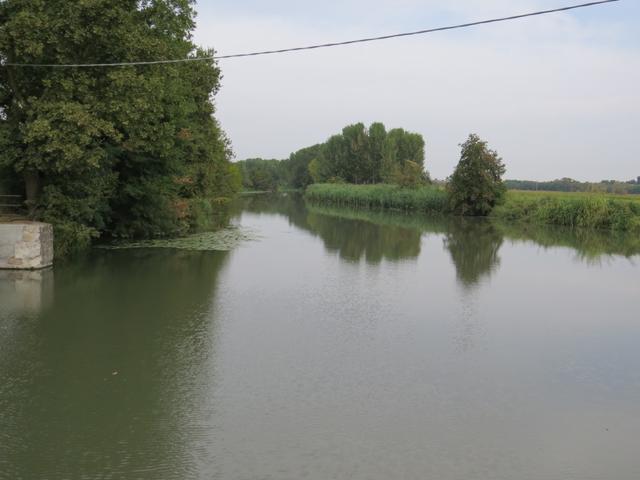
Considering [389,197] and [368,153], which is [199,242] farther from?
[368,153]

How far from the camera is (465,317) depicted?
11750 mm

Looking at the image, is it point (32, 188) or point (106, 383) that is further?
point (32, 188)

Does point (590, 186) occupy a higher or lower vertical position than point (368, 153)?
lower

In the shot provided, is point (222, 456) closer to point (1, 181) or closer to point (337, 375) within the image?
point (337, 375)

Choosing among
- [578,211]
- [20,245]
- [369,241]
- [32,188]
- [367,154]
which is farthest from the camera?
[367,154]

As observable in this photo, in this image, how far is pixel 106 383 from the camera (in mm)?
7352

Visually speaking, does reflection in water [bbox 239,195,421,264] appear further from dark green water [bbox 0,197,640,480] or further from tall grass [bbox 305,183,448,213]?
tall grass [bbox 305,183,448,213]

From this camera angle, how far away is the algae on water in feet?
71.4

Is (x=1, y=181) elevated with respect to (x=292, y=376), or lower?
elevated

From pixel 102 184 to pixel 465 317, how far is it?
12365mm

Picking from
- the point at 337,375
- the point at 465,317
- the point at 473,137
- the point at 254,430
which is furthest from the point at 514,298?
the point at 473,137

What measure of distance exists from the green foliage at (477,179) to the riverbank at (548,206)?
1045 mm

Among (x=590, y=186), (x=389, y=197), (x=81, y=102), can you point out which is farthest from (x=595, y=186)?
(x=81, y=102)

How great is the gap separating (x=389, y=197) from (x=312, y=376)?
5250cm
